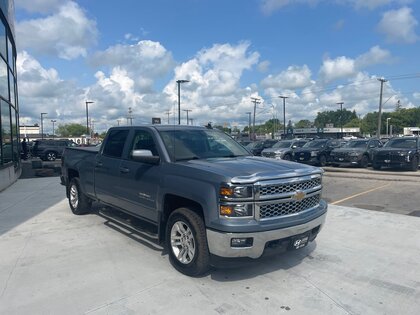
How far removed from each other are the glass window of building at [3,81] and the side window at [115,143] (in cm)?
937

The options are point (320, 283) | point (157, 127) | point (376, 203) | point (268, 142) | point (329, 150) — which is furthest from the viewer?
point (268, 142)

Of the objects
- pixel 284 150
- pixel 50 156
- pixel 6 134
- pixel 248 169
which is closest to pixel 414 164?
pixel 284 150

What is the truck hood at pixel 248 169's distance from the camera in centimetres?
399

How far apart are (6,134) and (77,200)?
8.28m

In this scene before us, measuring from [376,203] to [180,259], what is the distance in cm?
647

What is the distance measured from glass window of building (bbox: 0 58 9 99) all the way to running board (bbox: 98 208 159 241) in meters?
9.48

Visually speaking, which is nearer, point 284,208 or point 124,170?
point 284,208

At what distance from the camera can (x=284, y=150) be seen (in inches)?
867

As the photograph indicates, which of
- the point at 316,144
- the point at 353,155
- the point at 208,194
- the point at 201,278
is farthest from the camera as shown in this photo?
the point at 316,144

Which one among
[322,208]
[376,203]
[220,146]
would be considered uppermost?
[220,146]

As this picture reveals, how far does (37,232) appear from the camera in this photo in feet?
21.4

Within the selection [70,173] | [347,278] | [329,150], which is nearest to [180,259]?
[347,278]

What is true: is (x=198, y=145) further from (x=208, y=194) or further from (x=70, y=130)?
(x=70, y=130)

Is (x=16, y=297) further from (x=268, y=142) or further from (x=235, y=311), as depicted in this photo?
(x=268, y=142)
